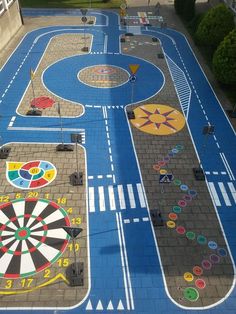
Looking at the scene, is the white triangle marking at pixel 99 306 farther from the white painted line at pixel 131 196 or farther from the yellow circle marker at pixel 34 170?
the yellow circle marker at pixel 34 170

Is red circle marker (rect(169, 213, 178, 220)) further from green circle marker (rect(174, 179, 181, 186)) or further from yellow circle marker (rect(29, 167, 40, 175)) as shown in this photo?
yellow circle marker (rect(29, 167, 40, 175))

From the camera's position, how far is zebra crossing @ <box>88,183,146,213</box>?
21781 millimetres

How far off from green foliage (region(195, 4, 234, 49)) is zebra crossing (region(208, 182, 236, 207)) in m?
23.0

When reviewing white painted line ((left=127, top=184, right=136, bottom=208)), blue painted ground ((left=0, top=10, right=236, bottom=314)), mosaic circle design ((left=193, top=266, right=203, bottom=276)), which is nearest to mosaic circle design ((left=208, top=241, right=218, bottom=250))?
blue painted ground ((left=0, top=10, right=236, bottom=314))

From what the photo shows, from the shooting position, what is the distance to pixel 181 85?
3581cm

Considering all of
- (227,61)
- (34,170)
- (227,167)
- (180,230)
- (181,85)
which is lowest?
(180,230)

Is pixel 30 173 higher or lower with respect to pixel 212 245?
higher

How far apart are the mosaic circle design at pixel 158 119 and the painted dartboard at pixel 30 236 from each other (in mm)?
11901

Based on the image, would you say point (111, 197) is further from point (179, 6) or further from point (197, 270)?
point (179, 6)

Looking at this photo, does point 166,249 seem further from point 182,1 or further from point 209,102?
point 182,1

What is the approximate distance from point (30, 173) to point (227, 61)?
22.4m

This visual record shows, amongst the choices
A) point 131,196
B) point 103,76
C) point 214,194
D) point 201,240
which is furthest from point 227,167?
point 103,76

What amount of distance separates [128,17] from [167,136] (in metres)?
34.0

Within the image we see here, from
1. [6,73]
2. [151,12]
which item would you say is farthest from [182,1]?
[6,73]
